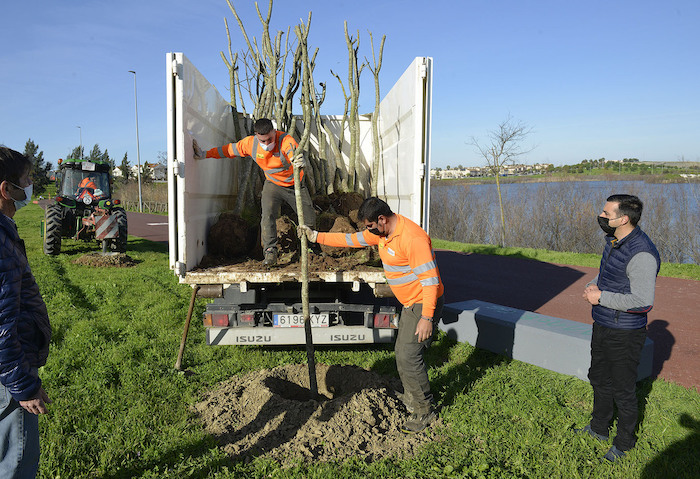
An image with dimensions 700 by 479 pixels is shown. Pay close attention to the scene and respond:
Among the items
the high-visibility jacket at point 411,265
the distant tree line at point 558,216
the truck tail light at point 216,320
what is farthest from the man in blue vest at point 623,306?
the distant tree line at point 558,216

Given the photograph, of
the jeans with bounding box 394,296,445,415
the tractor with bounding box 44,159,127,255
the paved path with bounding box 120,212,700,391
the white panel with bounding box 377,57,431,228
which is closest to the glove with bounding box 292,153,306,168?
the white panel with bounding box 377,57,431,228

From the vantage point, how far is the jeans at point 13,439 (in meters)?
1.89

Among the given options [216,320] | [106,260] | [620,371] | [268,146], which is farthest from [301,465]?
[106,260]

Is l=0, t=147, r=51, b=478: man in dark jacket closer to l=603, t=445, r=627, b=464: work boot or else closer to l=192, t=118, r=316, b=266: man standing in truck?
l=192, t=118, r=316, b=266: man standing in truck

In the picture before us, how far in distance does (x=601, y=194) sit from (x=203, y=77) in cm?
1788

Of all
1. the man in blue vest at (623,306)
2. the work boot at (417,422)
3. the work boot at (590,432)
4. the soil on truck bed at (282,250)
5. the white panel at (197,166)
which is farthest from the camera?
the soil on truck bed at (282,250)

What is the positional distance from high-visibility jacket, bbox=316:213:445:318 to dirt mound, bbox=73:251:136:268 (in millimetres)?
8559

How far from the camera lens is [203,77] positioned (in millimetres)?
4844

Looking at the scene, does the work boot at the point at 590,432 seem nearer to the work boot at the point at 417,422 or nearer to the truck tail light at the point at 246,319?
the work boot at the point at 417,422

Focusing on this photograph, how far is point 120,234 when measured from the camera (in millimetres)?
11055

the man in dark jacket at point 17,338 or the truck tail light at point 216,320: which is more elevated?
the man in dark jacket at point 17,338

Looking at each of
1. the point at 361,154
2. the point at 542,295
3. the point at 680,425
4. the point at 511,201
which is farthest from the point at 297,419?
the point at 511,201

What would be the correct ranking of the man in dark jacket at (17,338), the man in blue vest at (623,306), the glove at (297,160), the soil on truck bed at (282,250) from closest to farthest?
the man in dark jacket at (17,338)
the man in blue vest at (623,306)
the glove at (297,160)
the soil on truck bed at (282,250)

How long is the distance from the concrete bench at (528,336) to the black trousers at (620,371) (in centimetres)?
103
